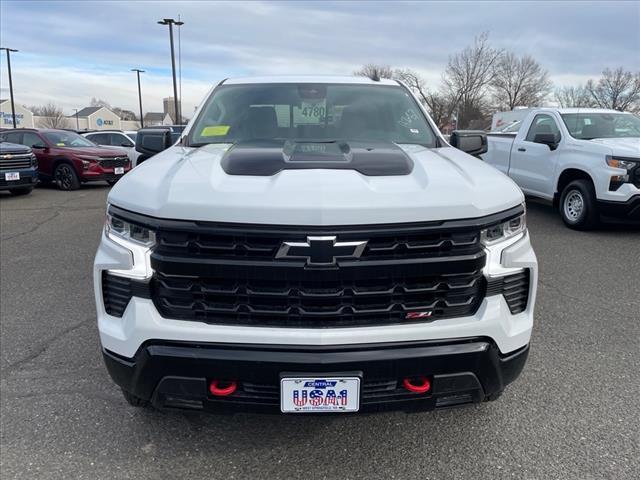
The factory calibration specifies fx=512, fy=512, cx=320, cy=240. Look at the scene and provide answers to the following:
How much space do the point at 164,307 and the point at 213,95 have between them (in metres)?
2.24

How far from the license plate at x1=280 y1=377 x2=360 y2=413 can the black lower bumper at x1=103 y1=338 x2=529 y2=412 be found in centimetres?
3

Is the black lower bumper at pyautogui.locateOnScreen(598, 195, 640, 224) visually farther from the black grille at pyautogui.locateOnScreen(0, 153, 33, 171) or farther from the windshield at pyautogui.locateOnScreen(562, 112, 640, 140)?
the black grille at pyautogui.locateOnScreen(0, 153, 33, 171)

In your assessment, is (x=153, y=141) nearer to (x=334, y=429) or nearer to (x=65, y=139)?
(x=334, y=429)

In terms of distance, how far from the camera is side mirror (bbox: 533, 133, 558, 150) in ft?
26.3

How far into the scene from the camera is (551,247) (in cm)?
680

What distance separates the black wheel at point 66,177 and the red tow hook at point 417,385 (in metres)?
13.3

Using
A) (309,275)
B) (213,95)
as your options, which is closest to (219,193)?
(309,275)

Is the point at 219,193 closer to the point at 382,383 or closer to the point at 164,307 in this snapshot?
the point at 164,307

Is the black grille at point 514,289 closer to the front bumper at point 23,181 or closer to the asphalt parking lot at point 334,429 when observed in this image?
the asphalt parking lot at point 334,429

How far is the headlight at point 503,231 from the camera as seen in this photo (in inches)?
85.4

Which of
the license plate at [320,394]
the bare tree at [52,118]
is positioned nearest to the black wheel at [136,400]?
the license plate at [320,394]

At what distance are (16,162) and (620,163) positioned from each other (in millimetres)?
12055

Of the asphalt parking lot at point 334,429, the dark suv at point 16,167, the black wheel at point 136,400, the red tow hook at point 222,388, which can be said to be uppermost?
the dark suv at point 16,167

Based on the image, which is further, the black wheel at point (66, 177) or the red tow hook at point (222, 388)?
the black wheel at point (66, 177)
